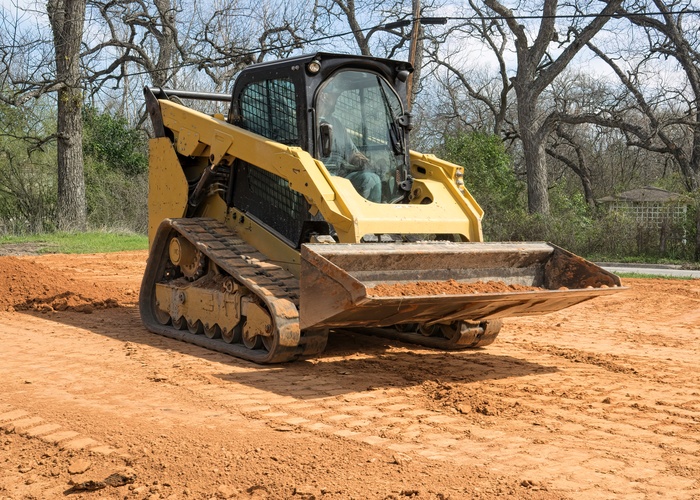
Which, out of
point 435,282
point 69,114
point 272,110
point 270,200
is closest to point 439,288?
point 435,282

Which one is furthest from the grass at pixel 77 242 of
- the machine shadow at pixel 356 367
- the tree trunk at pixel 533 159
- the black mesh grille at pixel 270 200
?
the black mesh grille at pixel 270 200

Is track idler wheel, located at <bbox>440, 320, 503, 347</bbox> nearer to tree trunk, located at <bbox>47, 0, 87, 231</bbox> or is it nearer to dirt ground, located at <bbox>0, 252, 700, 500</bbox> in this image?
dirt ground, located at <bbox>0, 252, 700, 500</bbox>

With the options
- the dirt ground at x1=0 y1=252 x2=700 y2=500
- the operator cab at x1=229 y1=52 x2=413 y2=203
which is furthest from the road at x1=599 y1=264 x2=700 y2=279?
the operator cab at x1=229 y1=52 x2=413 y2=203

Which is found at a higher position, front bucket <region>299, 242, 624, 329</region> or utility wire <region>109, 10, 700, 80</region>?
utility wire <region>109, 10, 700, 80</region>

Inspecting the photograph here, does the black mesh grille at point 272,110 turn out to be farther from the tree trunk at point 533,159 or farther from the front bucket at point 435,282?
the tree trunk at point 533,159

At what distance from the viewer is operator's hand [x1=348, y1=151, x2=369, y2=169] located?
8.25 m

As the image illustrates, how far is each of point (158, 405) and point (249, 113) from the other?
13.1ft

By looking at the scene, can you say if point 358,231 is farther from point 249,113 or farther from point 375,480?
point 375,480

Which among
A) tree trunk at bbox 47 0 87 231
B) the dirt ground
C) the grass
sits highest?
tree trunk at bbox 47 0 87 231

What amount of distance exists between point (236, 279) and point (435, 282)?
78.3 inches

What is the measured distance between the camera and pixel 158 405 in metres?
5.86

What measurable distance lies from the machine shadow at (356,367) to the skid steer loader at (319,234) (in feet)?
0.53

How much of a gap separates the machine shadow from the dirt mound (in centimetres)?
201

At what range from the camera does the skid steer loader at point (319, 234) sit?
6789 mm
